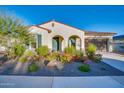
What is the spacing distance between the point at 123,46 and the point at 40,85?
4874 millimetres

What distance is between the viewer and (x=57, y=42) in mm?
9523

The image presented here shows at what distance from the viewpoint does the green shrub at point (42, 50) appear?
897 centimetres

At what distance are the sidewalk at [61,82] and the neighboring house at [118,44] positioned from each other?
2333mm

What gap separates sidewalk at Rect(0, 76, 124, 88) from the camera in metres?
6.98

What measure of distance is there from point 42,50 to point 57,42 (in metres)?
0.93

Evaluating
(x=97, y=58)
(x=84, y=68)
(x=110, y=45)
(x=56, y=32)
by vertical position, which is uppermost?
(x=56, y=32)

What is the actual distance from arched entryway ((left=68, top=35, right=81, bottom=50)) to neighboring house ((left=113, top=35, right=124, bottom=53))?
6.50ft

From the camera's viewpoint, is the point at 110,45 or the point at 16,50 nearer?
the point at 16,50

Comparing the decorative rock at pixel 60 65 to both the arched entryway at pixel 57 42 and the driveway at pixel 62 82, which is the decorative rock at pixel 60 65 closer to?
the arched entryway at pixel 57 42

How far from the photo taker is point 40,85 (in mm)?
7016

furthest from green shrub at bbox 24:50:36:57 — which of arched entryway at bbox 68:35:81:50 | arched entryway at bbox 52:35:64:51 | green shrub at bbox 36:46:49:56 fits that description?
arched entryway at bbox 68:35:81:50

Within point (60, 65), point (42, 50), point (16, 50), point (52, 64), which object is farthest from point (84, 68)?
point (16, 50)

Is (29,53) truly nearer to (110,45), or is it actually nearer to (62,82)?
(62,82)
